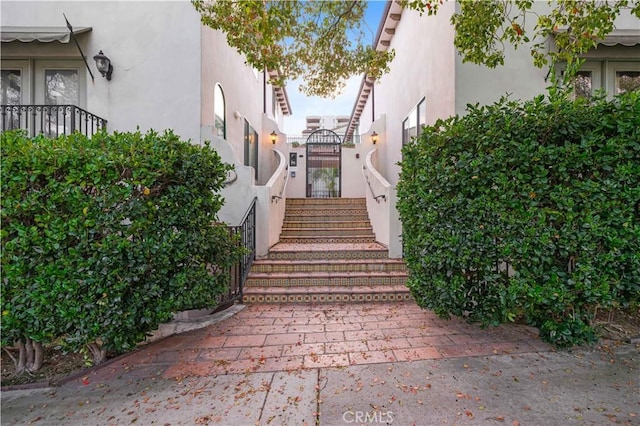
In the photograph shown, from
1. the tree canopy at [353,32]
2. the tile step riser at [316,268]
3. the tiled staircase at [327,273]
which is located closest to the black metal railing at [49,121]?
the tree canopy at [353,32]

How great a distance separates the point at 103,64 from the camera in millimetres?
5469

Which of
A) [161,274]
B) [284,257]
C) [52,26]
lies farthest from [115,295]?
[52,26]

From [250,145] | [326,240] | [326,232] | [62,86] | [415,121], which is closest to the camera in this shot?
[62,86]

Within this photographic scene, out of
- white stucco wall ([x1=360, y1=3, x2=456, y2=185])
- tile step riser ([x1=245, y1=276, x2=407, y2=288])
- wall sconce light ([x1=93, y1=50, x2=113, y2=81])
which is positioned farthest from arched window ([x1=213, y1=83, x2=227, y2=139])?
white stucco wall ([x1=360, y1=3, x2=456, y2=185])

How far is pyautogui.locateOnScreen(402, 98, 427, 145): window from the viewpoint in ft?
22.5

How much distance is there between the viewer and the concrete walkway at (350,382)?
2299 millimetres

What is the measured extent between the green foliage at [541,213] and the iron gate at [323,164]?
29.4 feet

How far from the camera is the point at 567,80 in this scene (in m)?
3.27

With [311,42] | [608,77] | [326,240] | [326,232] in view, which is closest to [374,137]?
[326,232]

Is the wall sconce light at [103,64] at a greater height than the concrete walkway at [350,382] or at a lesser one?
greater

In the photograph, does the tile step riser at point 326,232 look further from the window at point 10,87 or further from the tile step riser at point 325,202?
the window at point 10,87

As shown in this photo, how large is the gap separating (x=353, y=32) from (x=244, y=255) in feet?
16.5

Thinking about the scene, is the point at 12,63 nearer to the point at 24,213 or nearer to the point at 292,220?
the point at 24,213

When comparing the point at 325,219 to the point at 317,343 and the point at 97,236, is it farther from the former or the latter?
the point at 97,236
